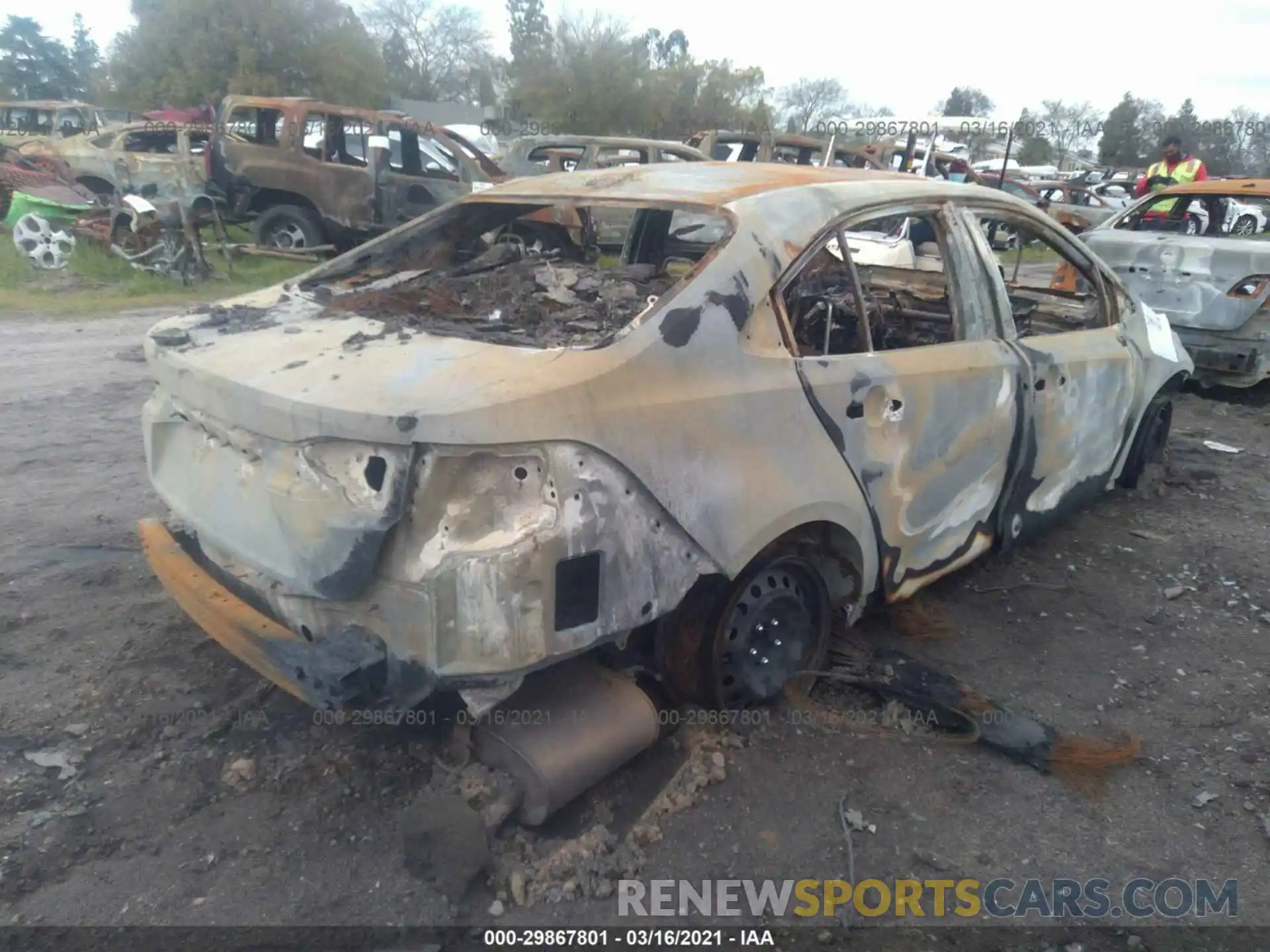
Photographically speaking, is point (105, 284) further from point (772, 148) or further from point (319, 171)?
point (772, 148)

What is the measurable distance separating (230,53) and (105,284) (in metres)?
26.3

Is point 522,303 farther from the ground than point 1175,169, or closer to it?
closer to it

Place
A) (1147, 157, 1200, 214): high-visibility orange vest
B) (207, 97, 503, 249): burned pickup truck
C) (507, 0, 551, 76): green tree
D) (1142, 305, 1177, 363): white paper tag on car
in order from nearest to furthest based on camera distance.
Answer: (1142, 305, 1177, 363): white paper tag on car → (1147, 157, 1200, 214): high-visibility orange vest → (207, 97, 503, 249): burned pickup truck → (507, 0, 551, 76): green tree

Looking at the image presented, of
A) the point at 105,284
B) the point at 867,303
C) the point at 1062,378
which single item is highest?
the point at 867,303

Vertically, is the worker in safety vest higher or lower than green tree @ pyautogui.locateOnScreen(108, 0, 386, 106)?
lower

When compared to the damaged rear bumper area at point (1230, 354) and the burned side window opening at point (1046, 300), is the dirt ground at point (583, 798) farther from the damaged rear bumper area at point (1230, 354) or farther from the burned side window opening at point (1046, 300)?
the damaged rear bumper area at point (1230, 354)

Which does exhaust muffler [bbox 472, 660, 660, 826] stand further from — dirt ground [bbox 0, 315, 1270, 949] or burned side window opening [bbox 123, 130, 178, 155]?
burned side window opening [bbox 123, 130, 178, 155]

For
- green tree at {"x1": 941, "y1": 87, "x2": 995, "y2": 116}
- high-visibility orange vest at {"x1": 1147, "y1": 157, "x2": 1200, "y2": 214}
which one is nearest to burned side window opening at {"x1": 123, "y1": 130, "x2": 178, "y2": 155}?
high-visibility orange vest at {"x1": 1147, "y1": 157, "x2": 1200, "y2": 214}

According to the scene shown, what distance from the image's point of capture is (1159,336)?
181 inches

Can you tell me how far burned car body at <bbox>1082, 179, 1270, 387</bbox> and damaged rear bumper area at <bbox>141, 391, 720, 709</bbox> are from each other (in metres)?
6.13

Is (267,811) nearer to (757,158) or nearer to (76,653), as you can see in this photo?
(76,653)

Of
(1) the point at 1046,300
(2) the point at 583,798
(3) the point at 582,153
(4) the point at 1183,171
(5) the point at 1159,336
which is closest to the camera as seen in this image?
(2) the point at 583,798

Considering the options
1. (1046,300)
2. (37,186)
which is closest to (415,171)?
(37,186)

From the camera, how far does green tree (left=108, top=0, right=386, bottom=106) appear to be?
32125mm
